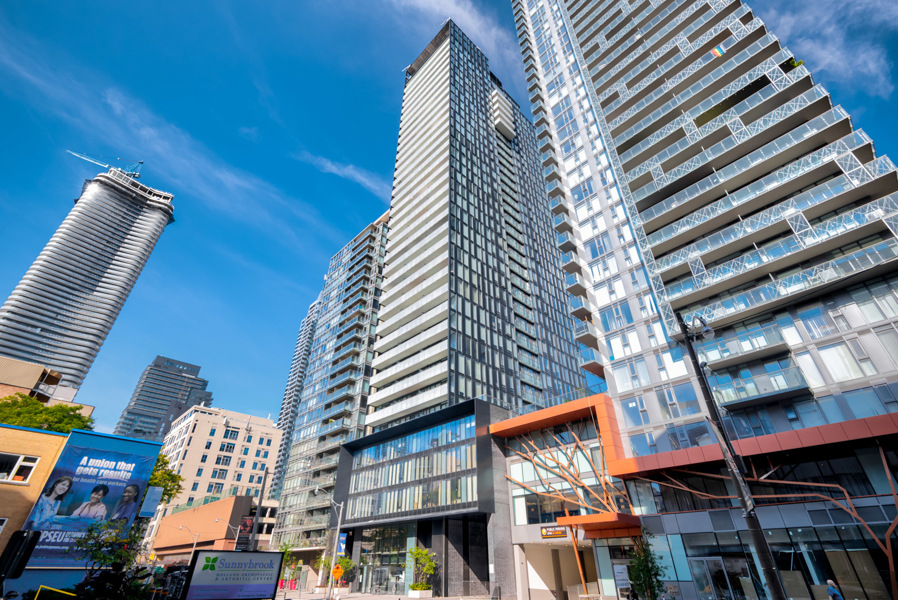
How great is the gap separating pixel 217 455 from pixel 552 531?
268ft

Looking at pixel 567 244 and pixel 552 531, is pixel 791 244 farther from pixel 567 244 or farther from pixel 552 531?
pixel 552 531

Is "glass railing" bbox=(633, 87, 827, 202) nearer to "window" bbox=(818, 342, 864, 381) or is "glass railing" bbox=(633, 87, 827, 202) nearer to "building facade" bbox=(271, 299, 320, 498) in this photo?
"window" bbox=(818, 342, 864, 381)

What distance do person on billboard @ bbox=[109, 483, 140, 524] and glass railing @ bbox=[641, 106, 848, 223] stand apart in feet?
140

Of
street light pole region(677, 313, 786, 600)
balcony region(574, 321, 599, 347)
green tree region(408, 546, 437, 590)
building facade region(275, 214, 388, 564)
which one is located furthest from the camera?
building facade region(275, 214, 388, 564)

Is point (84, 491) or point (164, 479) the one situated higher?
point (164, 479)

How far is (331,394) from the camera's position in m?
74.6

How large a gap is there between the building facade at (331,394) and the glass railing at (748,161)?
50.6m

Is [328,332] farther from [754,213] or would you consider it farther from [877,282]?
[877,282]

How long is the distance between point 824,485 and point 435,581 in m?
31.3

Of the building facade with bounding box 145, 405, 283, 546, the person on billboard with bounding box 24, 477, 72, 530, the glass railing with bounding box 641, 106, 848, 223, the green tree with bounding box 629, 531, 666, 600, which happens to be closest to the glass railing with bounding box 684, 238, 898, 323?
the glass railing with bounding box 641, 106, 848, 223

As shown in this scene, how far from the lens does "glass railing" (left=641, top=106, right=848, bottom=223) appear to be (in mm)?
31312

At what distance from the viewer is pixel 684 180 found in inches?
1531

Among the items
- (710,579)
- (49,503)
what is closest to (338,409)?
(49,503)

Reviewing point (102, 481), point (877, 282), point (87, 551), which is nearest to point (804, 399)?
point (877, 282)
